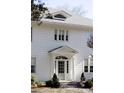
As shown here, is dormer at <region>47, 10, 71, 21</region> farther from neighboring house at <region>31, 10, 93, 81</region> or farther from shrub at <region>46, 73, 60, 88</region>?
shrub at <region>46, 73, 60, 88</region>

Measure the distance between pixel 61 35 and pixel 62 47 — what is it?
0.29 meters

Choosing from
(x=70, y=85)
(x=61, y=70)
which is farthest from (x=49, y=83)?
(x=61, y=70)

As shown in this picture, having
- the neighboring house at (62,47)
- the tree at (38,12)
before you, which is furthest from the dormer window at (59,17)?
the tree at (38,12)

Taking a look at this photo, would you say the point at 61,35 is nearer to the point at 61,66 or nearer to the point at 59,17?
the point at 59,17

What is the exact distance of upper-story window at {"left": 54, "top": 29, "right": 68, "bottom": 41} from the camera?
4999mm

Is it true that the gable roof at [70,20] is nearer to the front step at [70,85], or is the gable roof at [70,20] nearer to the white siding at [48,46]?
the white siding at [48,46]

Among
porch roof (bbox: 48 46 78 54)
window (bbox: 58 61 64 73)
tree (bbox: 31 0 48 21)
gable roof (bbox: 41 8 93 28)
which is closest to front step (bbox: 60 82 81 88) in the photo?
window (bbox: 58 61 64 73)

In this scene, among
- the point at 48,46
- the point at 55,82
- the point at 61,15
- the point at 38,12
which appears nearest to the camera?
the point at 55,82

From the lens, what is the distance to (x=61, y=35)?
4.98m

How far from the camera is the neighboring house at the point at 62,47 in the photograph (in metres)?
4.57
